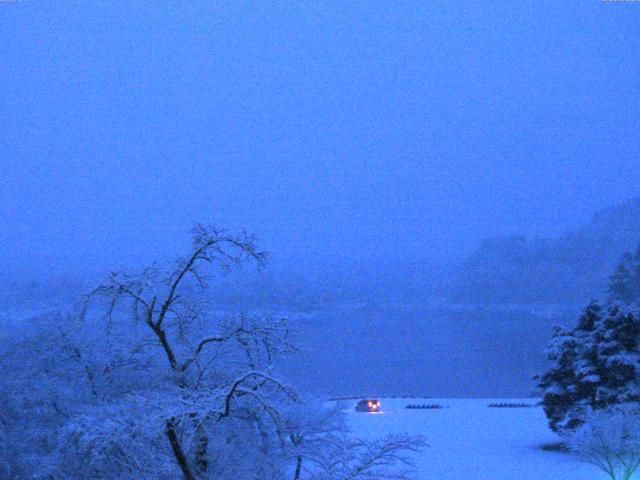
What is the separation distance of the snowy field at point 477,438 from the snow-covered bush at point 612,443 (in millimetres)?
1450

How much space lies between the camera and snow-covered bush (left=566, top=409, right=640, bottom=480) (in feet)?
43.7

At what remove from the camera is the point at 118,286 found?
564 centimetres

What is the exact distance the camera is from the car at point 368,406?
24312 mm

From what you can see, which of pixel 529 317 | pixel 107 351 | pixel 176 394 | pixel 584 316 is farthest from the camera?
pixel 529 317

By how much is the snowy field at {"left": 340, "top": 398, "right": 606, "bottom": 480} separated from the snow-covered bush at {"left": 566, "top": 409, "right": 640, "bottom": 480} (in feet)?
4.76

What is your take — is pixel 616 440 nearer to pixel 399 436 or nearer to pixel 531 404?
pixel 399 436

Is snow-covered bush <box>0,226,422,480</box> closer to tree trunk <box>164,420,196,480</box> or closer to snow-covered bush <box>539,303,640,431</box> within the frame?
tree trunk <box>164,420,196,480</box>

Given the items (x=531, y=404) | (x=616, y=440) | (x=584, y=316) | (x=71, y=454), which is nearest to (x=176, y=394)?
(x=71, y=454)

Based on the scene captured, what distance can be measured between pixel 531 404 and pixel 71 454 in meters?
22.1

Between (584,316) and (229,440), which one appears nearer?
(229,440)

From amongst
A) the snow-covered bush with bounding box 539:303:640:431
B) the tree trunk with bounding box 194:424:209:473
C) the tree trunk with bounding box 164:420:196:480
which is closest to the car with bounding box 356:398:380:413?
the snow-covered bush with bounding box 539:303:640:431

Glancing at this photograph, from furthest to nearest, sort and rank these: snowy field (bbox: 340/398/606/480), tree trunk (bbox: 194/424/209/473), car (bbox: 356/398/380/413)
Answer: car (bbox: 356/398/380/413) → snowy field (bbox: 340/398/606/480) → tree trunk (bbox: 194/424/209/473)

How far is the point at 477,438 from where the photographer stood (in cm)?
2005

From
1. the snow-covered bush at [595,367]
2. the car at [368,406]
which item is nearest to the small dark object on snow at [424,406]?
the car at [368,406]
